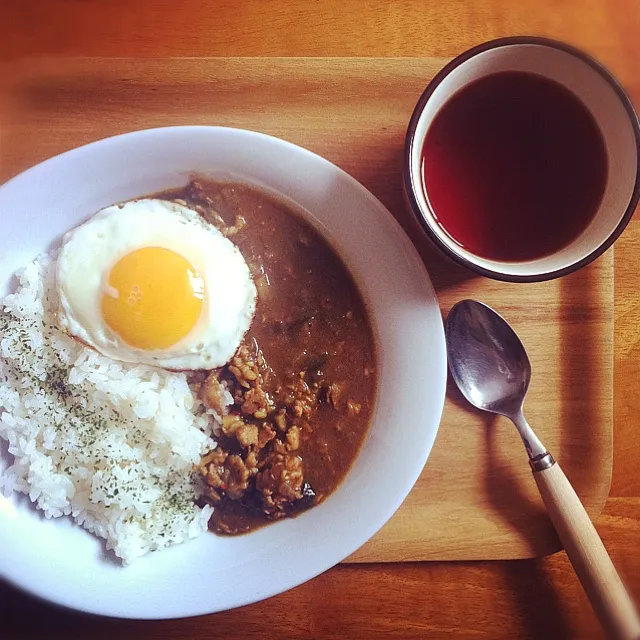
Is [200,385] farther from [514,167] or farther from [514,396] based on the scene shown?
[514,167]

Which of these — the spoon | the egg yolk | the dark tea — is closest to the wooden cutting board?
the spoon

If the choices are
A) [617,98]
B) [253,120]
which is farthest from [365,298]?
[617,98]

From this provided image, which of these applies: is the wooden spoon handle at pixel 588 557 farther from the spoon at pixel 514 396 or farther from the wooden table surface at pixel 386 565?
the wooden table surface at pixel 386 565

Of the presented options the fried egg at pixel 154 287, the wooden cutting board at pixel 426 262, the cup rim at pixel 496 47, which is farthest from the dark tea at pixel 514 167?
the fried egg at pixel 154 287

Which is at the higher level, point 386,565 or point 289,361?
point 289,361

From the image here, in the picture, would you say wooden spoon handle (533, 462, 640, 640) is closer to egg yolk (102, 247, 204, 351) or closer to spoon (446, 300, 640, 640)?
spoon (446, 300, 640, 640)

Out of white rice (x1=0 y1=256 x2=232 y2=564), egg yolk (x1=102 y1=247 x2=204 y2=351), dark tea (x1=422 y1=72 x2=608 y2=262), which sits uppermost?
dark tea (x1=422 y1=72 x2=608 y2=262)

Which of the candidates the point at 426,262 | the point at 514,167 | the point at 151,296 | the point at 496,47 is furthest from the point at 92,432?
the point at 496,47
